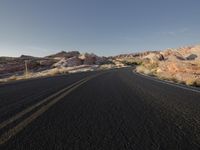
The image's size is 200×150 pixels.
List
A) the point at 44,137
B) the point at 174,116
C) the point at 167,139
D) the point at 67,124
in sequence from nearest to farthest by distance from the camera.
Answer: the point at 167,139, the point at 44,137, the point at 67,124, the point at 174,116

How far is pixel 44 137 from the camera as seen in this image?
2809mm

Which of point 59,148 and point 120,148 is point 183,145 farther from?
point 59,148

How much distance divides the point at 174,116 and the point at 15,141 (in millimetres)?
2864

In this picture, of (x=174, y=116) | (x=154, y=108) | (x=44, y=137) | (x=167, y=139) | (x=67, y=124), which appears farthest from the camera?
(x=154, y=108)

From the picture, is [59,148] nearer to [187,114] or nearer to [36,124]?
[36,124]

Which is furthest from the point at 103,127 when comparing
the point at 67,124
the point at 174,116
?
the point at 174,116

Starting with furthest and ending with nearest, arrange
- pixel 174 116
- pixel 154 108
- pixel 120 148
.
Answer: pixel 154 108, pixel 174 116, pixel 120 148

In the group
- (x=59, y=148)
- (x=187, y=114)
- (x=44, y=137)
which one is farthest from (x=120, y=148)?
(x=187, y=114)

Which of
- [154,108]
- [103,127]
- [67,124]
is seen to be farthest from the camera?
[154,108]

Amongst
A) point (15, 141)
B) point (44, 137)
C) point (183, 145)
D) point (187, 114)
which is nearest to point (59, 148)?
point (44, 137)

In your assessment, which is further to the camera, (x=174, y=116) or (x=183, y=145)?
(x=174, y=116)

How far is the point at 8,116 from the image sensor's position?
→ 4090 millimetres

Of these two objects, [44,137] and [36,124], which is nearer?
[44,137]

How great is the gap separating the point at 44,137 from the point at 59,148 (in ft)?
1.67
